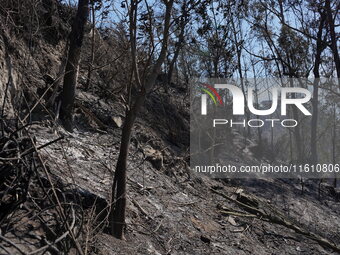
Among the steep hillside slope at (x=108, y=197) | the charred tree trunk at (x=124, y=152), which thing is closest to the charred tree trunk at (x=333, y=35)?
the steep hillside slope at (x=108, y=197)

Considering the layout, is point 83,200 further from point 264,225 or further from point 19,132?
point 264,225

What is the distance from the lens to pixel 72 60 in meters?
8.00

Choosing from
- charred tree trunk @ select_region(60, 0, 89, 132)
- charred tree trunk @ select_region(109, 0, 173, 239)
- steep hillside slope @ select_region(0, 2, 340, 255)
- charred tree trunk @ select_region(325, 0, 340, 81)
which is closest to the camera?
steep hillside slope @ select_region(0, 2, 340, 255)

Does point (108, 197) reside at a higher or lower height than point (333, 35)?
lower

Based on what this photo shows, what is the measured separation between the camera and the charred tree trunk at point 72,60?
796cm

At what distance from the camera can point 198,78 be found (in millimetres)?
19281

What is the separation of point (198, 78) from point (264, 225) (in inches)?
436

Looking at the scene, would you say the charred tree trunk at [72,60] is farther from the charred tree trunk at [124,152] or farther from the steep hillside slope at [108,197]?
the charred tree trunk at [124,152]

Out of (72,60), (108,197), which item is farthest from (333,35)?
(108,197)


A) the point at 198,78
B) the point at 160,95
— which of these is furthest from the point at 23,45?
the point at 198,78

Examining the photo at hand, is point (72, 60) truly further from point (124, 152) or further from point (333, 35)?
point (333, 35)

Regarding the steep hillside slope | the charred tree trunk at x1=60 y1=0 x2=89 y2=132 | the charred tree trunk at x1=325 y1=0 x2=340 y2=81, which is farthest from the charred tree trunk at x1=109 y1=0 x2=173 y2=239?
the charred tree trunk at x1=325 y1=0 x2=340 y2=81

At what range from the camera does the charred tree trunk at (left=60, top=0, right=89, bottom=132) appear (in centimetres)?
796

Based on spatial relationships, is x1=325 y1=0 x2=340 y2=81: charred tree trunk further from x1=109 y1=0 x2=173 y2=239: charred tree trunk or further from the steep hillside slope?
x1=109 y1=0 x2=173 y2=239: charred tree trunk
